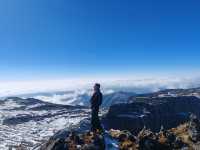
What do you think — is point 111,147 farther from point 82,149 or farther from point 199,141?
point 199,141

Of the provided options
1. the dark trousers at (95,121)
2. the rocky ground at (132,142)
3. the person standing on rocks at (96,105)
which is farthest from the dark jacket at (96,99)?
the rocky ground at (132,142)

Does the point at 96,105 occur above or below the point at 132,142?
above

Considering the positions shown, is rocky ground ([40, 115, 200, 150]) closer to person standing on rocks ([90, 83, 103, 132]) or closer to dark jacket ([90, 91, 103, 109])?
person standing on rocks ([90, 83, 103, 132])

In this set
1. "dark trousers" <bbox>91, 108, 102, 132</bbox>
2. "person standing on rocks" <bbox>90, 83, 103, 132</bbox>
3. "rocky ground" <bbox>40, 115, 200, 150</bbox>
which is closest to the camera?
"rocky ground" <bbox>40, 115, 200, 150</bbox>

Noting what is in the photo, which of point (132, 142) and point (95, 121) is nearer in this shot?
point (132, 142)

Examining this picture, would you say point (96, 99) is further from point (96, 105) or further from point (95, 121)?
point (95, 121)

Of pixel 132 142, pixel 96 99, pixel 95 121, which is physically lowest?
pixel 132 142

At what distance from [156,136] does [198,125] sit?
8.98 metres

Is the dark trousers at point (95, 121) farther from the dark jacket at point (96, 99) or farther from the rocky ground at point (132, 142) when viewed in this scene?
the rocky ground at point (132, 142)

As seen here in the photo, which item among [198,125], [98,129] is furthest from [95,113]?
[198,125]

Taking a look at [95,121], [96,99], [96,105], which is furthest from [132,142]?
[96,99]

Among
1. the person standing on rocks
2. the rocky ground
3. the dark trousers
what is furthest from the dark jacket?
the rocky ground

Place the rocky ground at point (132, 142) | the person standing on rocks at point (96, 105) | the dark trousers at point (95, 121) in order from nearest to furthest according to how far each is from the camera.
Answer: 1. the rocky ground at point (132, 142)
2. the person standing on rocks at point (96, 105)
3. the dark trousers at point (95, 121)

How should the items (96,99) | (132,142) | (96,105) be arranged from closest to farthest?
(132,142) < (96,99) < (96,105)
